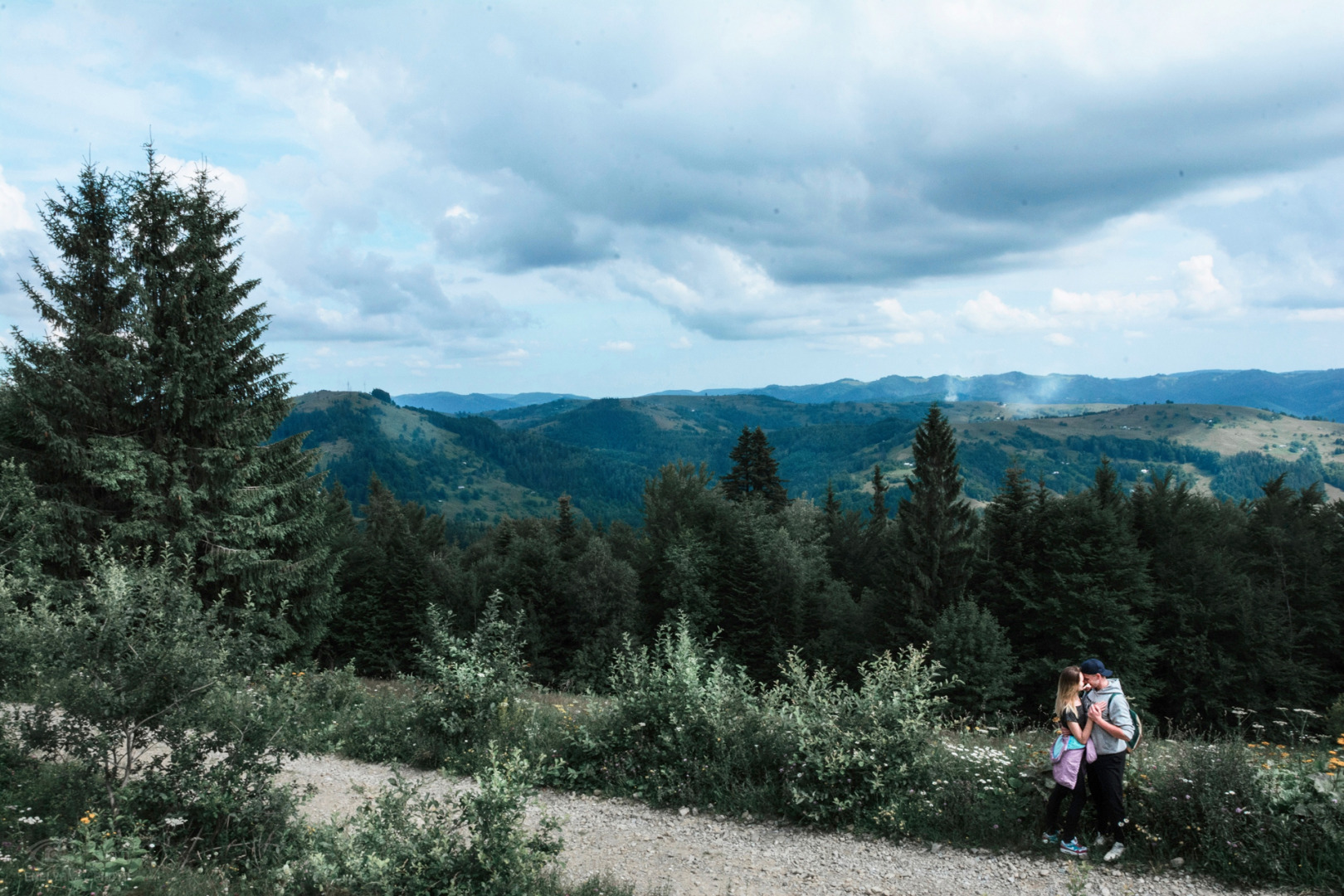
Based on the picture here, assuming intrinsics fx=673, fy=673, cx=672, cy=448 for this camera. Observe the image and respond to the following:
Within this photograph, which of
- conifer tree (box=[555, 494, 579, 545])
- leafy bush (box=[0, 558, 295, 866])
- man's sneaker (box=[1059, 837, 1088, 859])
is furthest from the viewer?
conifer tree (box=[555, 494, 579, 545])

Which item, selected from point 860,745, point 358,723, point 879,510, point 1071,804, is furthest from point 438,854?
point 879,510

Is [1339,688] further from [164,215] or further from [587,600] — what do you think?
[164,215]

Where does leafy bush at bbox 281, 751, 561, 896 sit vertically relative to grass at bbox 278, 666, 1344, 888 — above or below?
above

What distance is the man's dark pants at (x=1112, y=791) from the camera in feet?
23.6

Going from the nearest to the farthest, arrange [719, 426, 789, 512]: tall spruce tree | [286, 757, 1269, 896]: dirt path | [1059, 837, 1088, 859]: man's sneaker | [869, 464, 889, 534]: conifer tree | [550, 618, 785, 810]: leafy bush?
1. [286, 757, 1269, 896]: dirt path
2. [1059, 837, 1088, 859]: man's sneaker
3. [550, 618, 785, 810]: leafy bush
4. [719, 426, 789, 512]: tall spruce tree
5. [869, 464, 889, 534]: conifer tree

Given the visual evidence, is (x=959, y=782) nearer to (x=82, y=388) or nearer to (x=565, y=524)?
(x=82, y=388)

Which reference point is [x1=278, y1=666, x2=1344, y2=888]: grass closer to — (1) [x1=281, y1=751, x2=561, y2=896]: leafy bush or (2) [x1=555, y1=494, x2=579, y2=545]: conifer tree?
(1) [x1=281, y1=751, x2=561, y2=896]: leafy bush

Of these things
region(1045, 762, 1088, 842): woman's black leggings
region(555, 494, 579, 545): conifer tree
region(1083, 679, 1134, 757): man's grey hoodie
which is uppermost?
region(1083, 679, 1134, 757): man's grey hoodie

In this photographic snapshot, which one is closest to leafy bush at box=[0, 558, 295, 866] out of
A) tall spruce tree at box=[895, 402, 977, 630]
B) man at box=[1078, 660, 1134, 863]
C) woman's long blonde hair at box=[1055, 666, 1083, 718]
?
woman's long blonde hair at box=[1055, 666, 1083, 718]

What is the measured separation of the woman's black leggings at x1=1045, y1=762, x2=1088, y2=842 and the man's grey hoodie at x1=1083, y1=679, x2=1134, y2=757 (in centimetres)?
29

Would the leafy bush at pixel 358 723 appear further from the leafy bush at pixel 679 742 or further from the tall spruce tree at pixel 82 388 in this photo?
the tall spruce tree at pixel 82 388

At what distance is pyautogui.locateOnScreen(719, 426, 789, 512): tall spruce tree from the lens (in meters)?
50.9

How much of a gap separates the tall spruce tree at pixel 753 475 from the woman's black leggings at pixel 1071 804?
43019mm

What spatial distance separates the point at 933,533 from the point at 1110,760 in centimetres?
3071
